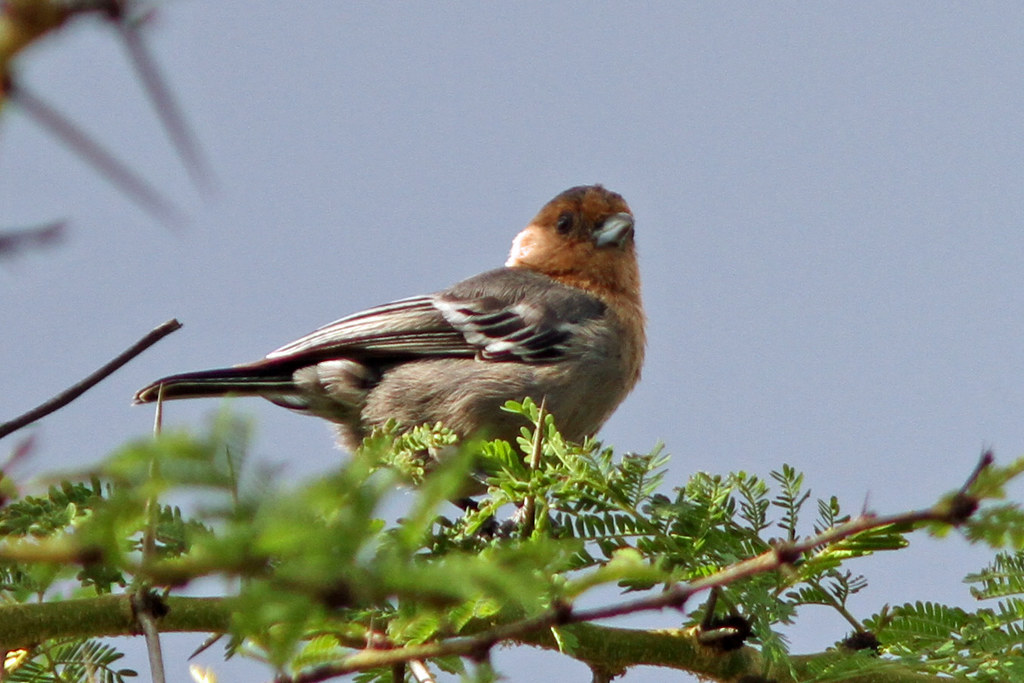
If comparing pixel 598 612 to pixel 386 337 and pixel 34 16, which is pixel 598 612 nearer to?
pixel 34 16

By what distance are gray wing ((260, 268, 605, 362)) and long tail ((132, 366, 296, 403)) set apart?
0.44 feet

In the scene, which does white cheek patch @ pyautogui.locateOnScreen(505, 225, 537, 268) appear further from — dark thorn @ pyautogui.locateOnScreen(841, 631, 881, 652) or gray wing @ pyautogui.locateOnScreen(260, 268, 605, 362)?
dark thorn @ pyautogui.locateOnScreen(841, 631, 881, 652)

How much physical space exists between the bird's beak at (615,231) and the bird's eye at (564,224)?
0.79 ft

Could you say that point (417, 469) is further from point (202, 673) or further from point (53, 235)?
point (53, 235)

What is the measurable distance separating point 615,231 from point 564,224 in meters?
0.46

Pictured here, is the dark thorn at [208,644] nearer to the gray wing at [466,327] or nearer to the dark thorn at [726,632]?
the dark thorn at [726,632]

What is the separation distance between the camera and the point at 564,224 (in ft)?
29.1

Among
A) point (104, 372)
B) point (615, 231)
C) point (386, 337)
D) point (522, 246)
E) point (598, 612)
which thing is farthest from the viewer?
point (522, 246)

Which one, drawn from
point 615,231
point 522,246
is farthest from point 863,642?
point 522,246

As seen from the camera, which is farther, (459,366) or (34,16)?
(459,366)

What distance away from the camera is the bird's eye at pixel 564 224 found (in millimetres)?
8836

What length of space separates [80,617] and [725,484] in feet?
5.78

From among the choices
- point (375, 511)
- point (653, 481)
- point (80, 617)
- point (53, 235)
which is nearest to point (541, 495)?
point (653, 481)

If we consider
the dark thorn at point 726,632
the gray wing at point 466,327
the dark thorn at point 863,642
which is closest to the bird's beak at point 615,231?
the gray wing at point 466,327
